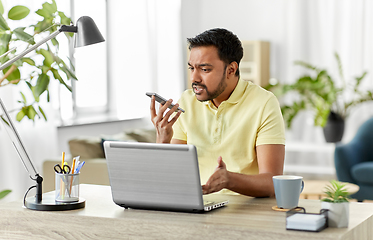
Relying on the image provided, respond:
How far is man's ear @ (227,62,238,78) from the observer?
2048 mm

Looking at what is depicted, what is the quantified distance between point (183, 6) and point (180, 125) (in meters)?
4.49

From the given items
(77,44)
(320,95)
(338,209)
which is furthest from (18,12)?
(320,95)

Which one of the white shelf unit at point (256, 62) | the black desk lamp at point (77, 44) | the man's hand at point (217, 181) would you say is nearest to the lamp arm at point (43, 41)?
the black desk lamp at point (77, 44)

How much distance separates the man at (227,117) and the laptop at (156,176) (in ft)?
1.26

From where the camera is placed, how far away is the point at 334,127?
17.7ft

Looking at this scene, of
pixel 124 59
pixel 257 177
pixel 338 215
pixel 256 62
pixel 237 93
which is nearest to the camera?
pixel 338 215

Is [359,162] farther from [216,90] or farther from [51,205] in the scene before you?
[51,205]

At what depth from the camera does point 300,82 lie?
5.52m

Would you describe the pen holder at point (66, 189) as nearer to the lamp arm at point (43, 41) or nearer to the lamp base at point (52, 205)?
the lamp base at point (52, 205)

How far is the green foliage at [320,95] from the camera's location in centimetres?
541

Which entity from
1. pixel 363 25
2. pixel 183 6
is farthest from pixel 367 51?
pixel 183 6

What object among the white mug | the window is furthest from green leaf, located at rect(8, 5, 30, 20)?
the window

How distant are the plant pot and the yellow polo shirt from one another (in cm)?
350

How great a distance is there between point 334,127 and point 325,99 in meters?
0.30
